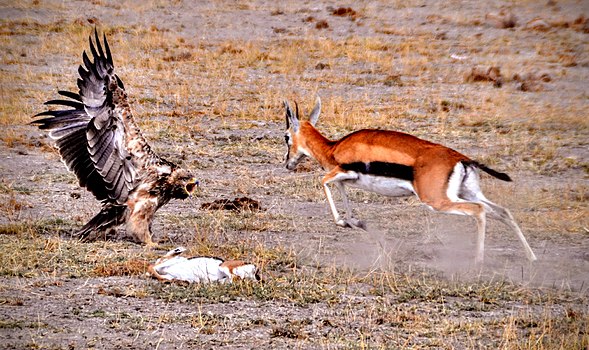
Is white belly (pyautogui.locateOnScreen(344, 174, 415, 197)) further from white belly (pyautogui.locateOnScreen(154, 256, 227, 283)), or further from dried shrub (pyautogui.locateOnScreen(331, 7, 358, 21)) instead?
dried shrub (pyautogui.locateOnScreen(331, 7, 358, 21))

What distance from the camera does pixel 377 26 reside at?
26609 mm

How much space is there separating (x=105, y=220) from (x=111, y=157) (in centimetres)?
62

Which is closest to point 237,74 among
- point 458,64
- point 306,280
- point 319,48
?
point 319,48

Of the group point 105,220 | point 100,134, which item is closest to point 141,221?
point 105,220

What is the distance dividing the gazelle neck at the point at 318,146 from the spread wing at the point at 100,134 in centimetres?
198

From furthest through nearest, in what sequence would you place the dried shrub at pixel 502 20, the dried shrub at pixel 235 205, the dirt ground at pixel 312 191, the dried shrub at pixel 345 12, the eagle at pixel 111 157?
the dried shrub at pixel 345 12
the dried shrub at pixel 502 20
the dried shrub at pixel 235 205
the eagle at pixel 111 157
the dirt ground at pixel 312 191

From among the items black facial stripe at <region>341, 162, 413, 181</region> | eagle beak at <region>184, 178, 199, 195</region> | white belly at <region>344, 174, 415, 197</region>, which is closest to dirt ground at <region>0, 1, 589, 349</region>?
eagle beak at <region>184, 178, 199, 195</region>

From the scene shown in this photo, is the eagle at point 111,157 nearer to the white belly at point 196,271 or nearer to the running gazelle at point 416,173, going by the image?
the white belly at point 196,271

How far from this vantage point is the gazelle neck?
413 inches

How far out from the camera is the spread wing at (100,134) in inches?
374

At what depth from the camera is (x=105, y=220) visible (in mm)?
9766

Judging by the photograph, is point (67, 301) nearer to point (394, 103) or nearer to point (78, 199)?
point (78, 199)

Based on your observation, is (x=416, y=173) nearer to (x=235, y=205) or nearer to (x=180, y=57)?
(x=235, y=205)

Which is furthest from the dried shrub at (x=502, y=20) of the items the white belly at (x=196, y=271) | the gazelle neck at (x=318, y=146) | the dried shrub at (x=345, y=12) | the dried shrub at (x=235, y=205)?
the white belly at (x=196, y=271)
